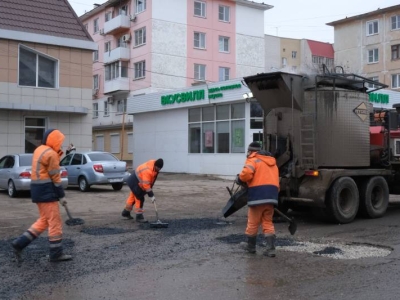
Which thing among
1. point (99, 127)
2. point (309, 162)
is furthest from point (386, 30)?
point (309, 162)

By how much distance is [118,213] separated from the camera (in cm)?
1300

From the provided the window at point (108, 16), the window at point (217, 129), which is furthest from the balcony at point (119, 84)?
the window at point (217, 129)

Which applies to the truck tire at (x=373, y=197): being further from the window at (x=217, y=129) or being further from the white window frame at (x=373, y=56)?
the white window frame at (x=373, y=56)

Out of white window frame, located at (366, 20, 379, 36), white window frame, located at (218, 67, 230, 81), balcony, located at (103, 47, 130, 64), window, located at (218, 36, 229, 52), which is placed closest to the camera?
balcony, located at (103, 47, 130, 64)

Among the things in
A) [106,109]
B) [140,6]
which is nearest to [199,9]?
[140,6]

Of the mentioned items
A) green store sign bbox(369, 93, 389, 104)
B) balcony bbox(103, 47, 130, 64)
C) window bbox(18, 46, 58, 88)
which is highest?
balcony bbox(103, 47, 130, 64)

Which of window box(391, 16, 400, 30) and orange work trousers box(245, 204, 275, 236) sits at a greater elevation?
window box(391, 16, 400, 30)

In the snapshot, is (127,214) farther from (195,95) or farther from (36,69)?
(195,95)

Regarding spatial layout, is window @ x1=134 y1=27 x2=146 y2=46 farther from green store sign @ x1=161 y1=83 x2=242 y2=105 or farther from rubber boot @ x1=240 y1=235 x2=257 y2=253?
rubber boot @ x1=240 y1=235 x2=257 y2=253

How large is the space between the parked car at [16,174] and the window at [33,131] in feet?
17.4

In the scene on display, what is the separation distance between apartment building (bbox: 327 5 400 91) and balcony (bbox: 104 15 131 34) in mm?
20628

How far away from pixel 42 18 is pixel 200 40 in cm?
2084

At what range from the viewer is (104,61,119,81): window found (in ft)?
146

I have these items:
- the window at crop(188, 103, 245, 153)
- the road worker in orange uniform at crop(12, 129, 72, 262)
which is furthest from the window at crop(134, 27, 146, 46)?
the road worker in orange uniform at crop(12, 129, 72, 262)
